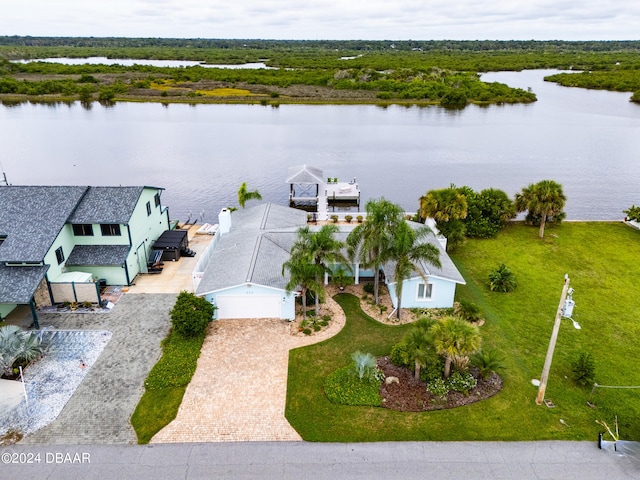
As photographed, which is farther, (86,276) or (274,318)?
(86,276)

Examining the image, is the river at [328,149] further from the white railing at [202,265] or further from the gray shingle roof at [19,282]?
the gray shingle roof at [19,282]

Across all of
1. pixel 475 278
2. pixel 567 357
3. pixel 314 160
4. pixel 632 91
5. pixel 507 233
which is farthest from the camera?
pixel 632 91

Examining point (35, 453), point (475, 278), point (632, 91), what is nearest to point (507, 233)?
point (475, 278)

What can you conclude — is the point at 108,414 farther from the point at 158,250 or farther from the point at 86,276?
the point at 158,250

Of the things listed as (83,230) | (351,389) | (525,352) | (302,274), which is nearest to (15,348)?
(83,230)

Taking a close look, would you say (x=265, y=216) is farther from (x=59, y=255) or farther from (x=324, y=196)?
(x=324, y=196)

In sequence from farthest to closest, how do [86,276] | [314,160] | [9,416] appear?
1. [314,160]
2. [86,276]
3. [9,416]

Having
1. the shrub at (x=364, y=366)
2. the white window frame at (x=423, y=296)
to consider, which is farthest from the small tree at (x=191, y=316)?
the white window frame at (x=423, y=296)
